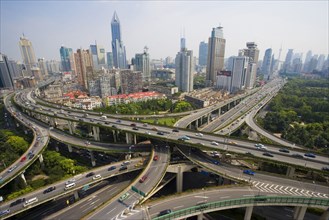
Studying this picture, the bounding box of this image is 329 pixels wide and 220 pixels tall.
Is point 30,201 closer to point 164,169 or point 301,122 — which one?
point 164,169

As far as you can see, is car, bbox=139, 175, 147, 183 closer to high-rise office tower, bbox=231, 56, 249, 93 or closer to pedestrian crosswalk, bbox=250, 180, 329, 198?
pedestrian crosswalk, bbox=250, 180, 329, 198

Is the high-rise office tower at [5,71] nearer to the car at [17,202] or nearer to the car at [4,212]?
the car at [17,202]

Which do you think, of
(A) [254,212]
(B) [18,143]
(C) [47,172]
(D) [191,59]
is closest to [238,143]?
(A) [254,212]

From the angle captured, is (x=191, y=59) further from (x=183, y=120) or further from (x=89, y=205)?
(x=89, y=205)

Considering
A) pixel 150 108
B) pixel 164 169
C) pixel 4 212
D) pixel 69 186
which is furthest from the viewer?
pixel 150 108

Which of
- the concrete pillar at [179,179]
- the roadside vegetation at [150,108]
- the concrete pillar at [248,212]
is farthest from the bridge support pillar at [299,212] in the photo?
the roadside vegetation at [150,108]

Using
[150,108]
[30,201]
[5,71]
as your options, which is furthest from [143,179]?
[5,71]
